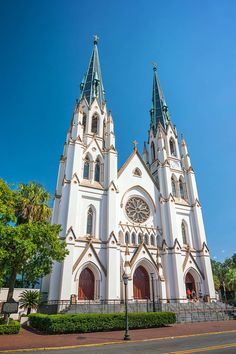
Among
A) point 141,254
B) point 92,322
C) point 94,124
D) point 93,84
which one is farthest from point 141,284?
point 93,84

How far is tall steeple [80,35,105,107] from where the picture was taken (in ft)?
129

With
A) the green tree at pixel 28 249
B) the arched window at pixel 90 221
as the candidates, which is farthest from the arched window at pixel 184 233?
the green tree at pixel 28 249

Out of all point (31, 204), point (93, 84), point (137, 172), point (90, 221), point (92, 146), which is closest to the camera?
point (31, 204)

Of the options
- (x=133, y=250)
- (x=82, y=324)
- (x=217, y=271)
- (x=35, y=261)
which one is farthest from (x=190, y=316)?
(x=217, y=271)

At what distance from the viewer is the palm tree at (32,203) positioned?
21656 mm

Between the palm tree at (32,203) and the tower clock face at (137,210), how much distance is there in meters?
11.3

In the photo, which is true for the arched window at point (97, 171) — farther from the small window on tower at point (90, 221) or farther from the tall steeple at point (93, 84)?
the tall steeple at point (93, 84)

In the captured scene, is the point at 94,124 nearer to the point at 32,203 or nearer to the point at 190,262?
the point at 32,203

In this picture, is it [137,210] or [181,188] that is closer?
[137,210]

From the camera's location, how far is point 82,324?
1409 centimetres

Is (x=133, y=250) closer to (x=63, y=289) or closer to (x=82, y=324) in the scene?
(x=63, y=289)

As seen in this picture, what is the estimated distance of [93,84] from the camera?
41.5 m

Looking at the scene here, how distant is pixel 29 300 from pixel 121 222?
12894mm

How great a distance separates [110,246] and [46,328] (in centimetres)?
1201
